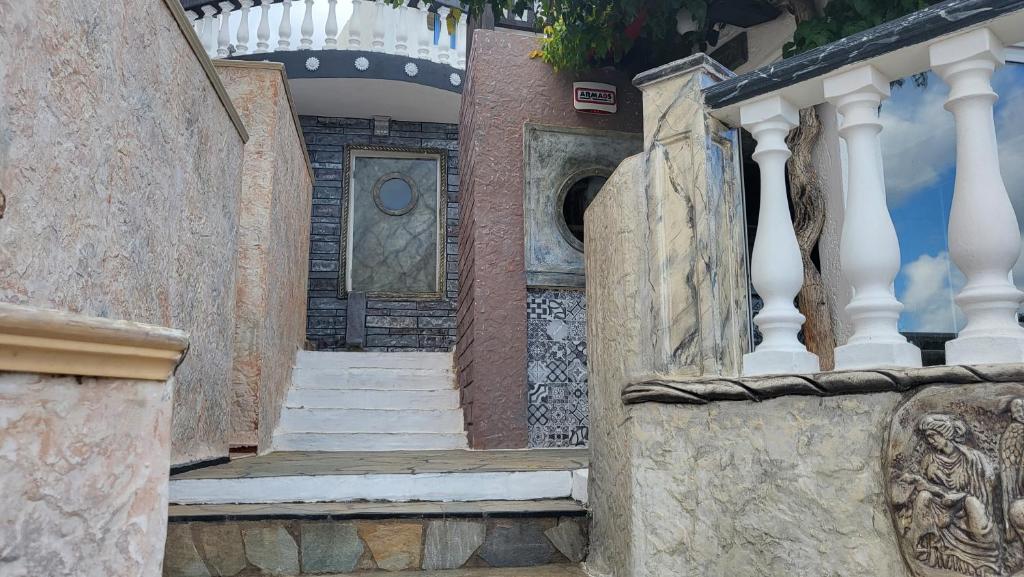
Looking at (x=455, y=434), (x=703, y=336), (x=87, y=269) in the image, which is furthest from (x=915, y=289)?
(x=87, y=269)

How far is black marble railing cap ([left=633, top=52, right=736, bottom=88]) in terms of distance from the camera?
1.81 meters

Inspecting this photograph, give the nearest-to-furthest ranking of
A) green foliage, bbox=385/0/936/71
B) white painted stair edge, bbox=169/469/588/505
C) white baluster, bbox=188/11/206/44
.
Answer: white painted stair edge, bbox=169/469/588/505, green foliage, bbox=385/0/936/71, white baluster, bbox=188/11/206/44

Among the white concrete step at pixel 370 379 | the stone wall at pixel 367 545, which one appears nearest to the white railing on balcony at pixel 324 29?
the white concrete step at pixel 370 379

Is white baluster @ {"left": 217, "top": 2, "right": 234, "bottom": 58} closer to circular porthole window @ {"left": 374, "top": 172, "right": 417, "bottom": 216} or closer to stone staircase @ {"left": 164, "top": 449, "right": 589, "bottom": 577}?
circular porthole window @ {"left": 374, "top": 172, "right": 417, "bottom": 216}

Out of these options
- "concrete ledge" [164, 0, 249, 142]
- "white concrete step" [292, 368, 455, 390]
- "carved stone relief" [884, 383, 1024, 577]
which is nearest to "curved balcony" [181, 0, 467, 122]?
"white concrete step" [292, 368, 455, 390]

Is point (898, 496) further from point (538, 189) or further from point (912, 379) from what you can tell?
point (538, 189)

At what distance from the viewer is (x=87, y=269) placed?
1.99 meters

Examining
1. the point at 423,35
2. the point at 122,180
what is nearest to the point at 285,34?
the point at 423,35

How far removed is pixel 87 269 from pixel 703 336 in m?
1.65

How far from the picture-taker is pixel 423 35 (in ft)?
25.9

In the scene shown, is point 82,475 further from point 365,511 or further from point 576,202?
point 576,202

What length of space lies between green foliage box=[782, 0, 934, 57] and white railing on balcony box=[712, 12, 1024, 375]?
6.99ft

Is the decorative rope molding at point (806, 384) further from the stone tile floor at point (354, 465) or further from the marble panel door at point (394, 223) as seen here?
the marble panel door at point (394, 223)

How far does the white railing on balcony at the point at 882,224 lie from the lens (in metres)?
1.25
